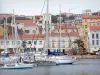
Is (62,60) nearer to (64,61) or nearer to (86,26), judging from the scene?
(64,61)

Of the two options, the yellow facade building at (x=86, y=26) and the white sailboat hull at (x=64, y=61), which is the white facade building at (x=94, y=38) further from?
the white sailboat hull at (x=64, y=61)

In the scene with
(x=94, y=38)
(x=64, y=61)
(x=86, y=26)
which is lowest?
(x=64, y=61)

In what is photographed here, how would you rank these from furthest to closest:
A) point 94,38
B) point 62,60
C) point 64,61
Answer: point 94,38 → point 64,61 → point 62,60

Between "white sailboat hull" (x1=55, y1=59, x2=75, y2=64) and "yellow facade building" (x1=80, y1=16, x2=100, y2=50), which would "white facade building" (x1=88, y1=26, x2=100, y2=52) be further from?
"white sailboat hull" (x1=55, y1=59, x2=75, y2=64)

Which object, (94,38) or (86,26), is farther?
(86,26)

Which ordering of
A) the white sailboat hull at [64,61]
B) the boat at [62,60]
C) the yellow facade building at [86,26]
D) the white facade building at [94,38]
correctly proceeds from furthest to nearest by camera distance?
the yellow facade building at [86,26] → the white facade building at [94,38] → the white sailboat hull at [64,61] → the boat at [62,60]

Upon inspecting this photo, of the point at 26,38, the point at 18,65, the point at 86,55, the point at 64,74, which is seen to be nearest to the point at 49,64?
the point at 18,65

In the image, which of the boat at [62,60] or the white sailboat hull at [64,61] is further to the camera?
the white sailboat hull at [64,61]

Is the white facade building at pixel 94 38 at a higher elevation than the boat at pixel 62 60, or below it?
higher

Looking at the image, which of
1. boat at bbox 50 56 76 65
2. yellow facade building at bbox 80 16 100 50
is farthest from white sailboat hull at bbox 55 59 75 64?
yellow facade building at bbox 80 16 100 50

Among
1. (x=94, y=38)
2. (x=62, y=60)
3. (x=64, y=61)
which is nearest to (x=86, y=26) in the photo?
(x=94, y=38)

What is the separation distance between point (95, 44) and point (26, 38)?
30.5 ft

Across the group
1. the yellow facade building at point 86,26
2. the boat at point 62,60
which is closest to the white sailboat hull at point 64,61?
the boat at point 62,60

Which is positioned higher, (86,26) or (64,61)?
(86,26)
